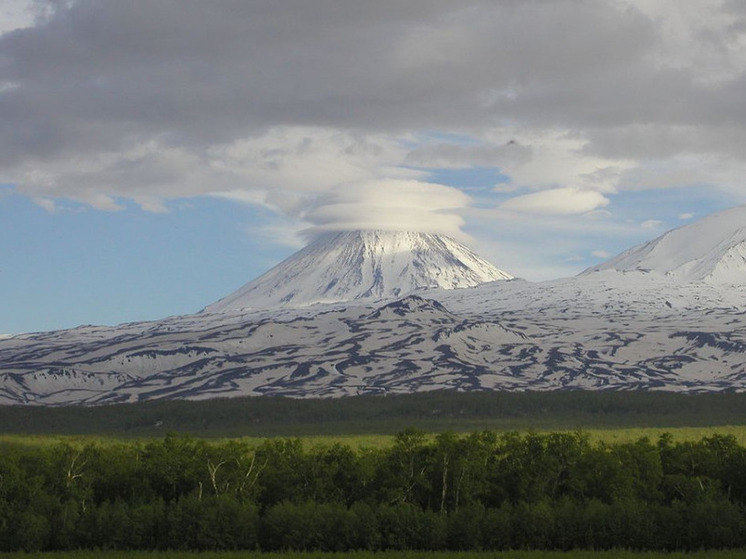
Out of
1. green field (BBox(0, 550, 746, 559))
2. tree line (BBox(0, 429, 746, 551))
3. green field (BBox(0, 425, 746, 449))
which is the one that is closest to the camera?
green field (BBox(0, 550, 746, 559))

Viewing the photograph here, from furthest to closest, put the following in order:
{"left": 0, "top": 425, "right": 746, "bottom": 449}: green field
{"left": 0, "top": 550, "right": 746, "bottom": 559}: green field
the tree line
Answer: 1. {"left": 0, "top": 425, "right": 746, "bottom": 449}: green field
2. the tree line
3. {"left": 0, "top": 550, "right": 746, "bottom": 559}: green field

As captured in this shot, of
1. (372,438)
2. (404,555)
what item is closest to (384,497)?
(404,555)

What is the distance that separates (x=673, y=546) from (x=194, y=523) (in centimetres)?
3315

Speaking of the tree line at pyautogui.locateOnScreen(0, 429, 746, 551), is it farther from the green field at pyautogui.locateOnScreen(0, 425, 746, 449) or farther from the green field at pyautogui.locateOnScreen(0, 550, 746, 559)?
the green field at pyautogui.locateOnScreen(0, 425, 746, 449)

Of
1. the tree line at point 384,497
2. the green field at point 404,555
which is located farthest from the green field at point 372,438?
the green field at point 404,555

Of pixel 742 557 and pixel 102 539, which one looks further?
pixel 102 539

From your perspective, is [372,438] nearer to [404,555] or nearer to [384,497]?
[384,497]

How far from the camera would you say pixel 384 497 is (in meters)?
87.4

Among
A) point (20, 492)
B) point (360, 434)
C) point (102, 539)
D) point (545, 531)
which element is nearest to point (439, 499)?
point (545, 531)

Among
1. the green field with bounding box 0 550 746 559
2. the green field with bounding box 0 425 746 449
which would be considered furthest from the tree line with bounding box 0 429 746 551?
the green field with bounding box 0 425 746 449

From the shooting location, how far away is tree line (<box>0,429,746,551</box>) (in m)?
77.9

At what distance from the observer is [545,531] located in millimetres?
78250

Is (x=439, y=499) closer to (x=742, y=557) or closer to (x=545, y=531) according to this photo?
(x=545, y=531)

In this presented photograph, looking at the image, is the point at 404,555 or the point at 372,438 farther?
the point at 372,438
